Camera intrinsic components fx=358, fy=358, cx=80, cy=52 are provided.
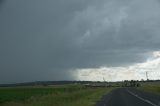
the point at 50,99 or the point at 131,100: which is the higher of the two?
the point at 50,99

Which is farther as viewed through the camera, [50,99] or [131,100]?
[50,99]

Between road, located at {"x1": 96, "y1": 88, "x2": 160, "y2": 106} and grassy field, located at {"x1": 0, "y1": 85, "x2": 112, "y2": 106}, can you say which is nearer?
road, located at {"x1": 96, "y1": 88, "x2": 160, "y2": 106}

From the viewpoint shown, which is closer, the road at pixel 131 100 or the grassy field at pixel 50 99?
the road at pixel 131 100
